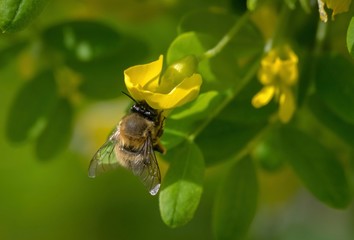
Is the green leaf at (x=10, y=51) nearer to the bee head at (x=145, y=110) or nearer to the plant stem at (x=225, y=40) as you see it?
the bee head at (x=145, y=110)

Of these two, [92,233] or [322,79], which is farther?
[92,233]

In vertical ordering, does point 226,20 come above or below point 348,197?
above

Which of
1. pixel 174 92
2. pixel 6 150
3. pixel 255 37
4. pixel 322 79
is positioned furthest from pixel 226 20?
pixel 6 150

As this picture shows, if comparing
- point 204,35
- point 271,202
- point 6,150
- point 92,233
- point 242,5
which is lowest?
point 271,202

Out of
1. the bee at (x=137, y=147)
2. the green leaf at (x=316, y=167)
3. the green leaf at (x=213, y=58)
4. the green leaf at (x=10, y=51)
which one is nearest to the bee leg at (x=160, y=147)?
the bee at (x=137, y=147)

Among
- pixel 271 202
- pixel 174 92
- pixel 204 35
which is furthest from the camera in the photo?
pixel 271 202

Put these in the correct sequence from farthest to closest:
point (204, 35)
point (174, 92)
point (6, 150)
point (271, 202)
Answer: point (271, 202) < point (6, 150) < point (204, 35) < point (174, 92)

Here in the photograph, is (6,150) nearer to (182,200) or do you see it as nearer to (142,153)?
(142,153)
